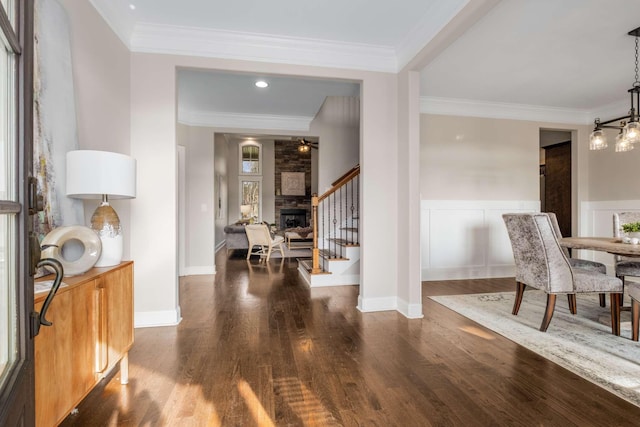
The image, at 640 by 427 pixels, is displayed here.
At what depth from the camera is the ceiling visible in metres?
2.54

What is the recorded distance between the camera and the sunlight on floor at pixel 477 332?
2553 mm

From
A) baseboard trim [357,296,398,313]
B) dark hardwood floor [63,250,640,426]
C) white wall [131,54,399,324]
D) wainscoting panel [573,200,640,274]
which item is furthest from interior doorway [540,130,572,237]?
white wall [131,54,399,324]

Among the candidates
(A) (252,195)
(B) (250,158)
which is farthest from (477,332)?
(B) (250,158)

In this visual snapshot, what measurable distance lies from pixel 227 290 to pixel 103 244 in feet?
7.92

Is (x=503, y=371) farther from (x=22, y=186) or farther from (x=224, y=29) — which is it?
(x=224, y=29)

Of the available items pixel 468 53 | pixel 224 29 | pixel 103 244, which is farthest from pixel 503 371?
pixel 224 29

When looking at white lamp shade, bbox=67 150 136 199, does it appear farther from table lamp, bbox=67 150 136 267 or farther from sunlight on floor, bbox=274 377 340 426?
sunlight on floor, bbox=274 377 340 426

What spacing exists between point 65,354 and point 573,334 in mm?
3471

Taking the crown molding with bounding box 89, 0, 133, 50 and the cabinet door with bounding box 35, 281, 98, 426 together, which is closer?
the cabinet door with bounding box 35, 281, 98, 426

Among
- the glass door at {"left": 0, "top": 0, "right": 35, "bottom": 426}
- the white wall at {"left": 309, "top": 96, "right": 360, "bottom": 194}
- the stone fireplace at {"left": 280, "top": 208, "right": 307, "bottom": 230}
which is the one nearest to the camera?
the glass door at {"left": 0, "top": 0, "right": 35, "bottom": 426}

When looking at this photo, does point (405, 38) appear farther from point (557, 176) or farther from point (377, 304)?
point (557, 176)

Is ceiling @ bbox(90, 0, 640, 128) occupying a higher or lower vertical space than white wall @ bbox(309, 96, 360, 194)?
higher

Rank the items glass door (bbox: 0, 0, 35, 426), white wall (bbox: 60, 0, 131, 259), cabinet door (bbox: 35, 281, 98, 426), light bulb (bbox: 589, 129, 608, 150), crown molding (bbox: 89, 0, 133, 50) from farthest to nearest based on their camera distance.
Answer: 1. light bulb (bbox: 589, 129, 608, 150)
2. crown molding (bbox: 89, 0, 133, 50)
3. white wall (bbox: 60, 0, 131, 259)
4. cabinet door (bbox: 35, 281, 98, 426)
5. glass door (bbox: 0, 0, 35, 426)

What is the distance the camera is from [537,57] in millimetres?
3332
